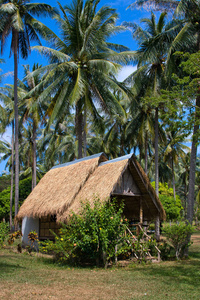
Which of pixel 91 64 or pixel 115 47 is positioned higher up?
pixel 115 47

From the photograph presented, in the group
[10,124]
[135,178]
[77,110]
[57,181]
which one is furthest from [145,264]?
[10,124]

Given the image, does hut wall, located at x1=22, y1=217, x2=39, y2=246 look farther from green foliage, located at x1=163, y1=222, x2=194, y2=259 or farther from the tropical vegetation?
green foliage, located at x1=163, y1=222, x2=194, y2=259

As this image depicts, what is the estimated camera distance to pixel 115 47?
758 inches

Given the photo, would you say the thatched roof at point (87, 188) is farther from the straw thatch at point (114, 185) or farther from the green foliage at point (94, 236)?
the green foliage at point (94, 236)

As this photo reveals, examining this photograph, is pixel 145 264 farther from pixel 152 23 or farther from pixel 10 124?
pixel 10 124

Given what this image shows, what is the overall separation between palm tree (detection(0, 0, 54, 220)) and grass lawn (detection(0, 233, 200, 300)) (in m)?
9.97

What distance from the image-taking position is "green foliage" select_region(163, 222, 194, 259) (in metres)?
11.2

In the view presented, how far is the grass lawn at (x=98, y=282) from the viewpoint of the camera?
20.9ft

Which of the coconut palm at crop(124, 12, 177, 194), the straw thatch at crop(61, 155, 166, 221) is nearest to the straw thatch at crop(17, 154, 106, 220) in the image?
the straw thatch at crop(61, 155, 166, 221)

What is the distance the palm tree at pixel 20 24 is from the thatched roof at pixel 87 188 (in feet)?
16.8

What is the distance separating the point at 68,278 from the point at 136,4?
12130 mm

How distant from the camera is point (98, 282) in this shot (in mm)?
7551

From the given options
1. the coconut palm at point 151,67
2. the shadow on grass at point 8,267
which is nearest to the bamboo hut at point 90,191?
the shadow on grass at point 8,267

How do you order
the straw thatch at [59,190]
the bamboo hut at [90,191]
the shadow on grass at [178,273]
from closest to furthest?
A: the shadow on grass at [178,273] < the bamboo hut at [90,191] < the straw thatch at [59,190]
